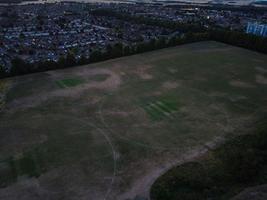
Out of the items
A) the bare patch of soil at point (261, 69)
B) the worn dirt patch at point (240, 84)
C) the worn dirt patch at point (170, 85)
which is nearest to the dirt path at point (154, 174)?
the worn dirt patch at point (170, 85)

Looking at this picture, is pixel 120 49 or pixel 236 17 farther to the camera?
pixel 236 17

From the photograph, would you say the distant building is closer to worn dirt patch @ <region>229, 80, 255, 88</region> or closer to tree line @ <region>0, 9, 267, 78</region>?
tree line @ <region>0, 9, 267, 78</region>

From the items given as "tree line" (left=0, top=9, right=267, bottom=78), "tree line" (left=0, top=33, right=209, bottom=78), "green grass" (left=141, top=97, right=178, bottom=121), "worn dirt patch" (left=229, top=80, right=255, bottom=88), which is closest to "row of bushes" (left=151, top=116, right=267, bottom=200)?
"green grass" (left=141, top=97, right=178, bottom=121)

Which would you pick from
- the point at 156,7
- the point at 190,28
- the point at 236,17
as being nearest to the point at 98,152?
the point at 190,28

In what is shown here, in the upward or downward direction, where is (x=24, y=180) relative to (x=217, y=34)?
downward

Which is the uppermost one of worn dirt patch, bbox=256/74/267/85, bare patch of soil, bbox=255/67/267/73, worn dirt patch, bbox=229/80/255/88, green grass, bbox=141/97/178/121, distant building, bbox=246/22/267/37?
distant building, bbox=246/22/267/37

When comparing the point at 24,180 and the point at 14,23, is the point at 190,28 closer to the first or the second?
the point at 14,23

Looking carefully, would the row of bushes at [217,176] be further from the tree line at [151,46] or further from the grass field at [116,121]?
the tree line at [151,46]
